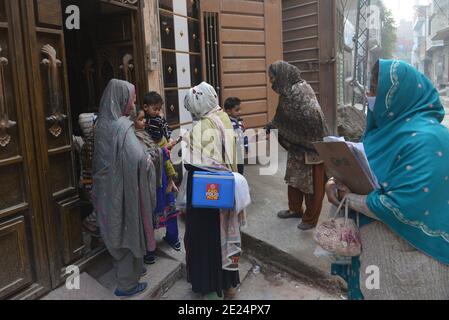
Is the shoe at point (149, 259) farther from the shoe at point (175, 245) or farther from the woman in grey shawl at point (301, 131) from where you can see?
the woman in grey shawl at point (301, 131)

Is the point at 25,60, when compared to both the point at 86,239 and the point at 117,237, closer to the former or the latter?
the point at 117,237

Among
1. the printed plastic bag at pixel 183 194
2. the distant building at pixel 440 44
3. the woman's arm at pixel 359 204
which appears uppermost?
the distant building at pixel 440 44

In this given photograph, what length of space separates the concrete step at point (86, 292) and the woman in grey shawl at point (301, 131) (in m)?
2.09

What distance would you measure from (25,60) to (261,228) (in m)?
2.73

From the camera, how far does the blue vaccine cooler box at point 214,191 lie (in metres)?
2.80

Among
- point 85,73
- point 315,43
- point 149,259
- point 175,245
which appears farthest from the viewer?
point 315,43

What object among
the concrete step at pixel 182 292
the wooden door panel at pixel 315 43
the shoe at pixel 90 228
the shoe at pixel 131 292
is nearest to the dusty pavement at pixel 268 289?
the concrete step at pixel 182 292

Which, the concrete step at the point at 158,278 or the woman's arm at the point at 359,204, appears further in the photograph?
the concrete step at the point at 158,278

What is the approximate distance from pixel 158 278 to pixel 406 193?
7.35 ft

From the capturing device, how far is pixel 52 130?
9.34 feet

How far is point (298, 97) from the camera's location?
3.97m

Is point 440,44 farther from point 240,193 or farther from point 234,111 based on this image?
point 240,193

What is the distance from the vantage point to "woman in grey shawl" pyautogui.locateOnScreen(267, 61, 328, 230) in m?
3.95

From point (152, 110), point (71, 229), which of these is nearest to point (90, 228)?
point (71, 229)
